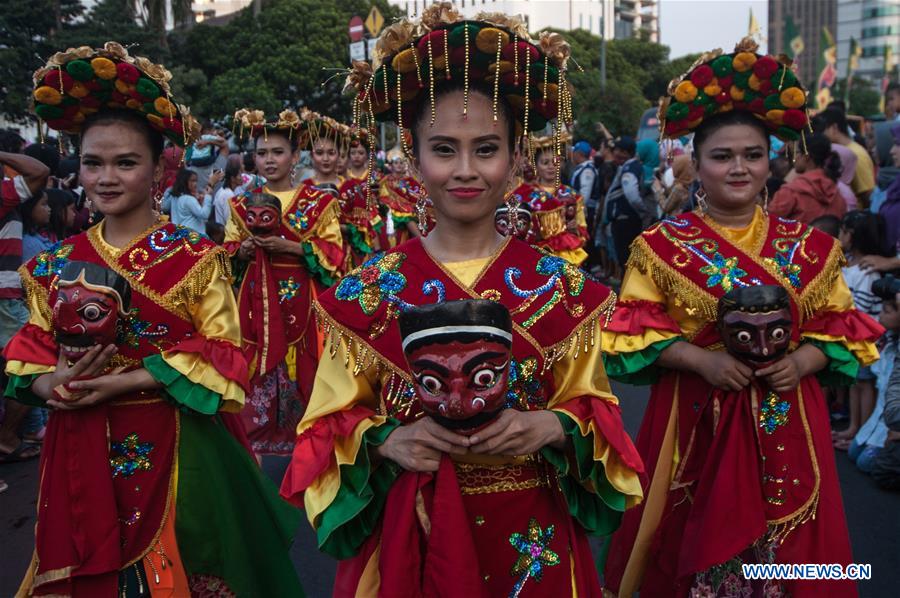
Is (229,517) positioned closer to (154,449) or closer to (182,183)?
(154,449)

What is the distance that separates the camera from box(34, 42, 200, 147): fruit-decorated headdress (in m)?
3.33

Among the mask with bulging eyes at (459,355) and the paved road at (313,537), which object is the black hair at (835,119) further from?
the mask with bulging eyes at (459,355)

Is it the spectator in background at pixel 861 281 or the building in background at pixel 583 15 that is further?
the building in background at pixel 583 15

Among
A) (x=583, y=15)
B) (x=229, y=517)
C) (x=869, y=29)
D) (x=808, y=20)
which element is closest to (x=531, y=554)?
(x=229, y=517)

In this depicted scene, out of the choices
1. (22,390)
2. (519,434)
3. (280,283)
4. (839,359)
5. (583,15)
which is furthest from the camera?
(583,15)

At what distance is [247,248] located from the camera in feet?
21.1

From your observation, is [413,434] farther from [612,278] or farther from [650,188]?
[612,278]

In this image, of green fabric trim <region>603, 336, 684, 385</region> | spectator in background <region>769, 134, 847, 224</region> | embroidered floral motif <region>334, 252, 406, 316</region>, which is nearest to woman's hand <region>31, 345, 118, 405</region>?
embroidered floral motif <region>334, 252, 406, 316</region>

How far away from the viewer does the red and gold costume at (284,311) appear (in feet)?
21.1

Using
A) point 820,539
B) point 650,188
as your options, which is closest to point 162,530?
point 820,539

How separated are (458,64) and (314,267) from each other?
4.16 m

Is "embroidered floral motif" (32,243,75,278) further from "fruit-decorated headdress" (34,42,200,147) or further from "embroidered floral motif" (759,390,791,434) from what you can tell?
"embroidered floral motif" (759,390,791,434)

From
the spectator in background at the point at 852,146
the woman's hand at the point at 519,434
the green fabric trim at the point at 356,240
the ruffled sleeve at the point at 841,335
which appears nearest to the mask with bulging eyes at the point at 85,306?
the woman's hand at the point at 519,434

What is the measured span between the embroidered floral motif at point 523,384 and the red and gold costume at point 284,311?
412 cm
